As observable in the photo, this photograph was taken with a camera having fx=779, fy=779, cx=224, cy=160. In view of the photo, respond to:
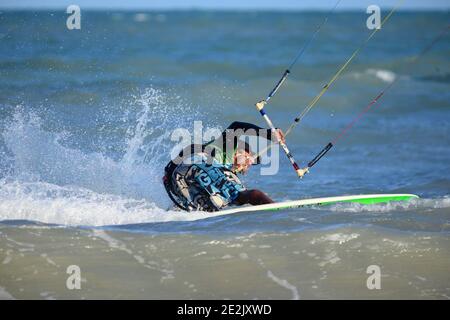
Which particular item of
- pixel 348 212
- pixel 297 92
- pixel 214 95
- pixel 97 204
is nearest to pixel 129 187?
pixel 97 204

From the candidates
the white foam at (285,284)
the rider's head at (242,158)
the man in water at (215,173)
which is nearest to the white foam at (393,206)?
the man in water at (215,173)

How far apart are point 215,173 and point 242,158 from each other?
35 centimetres

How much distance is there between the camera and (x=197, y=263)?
6828 millimetres

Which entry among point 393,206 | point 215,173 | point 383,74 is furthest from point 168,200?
point 383,74

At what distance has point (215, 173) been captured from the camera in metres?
7.99

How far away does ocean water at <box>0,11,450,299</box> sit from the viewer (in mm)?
6527

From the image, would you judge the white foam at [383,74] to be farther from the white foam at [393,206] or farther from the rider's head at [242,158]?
the rider's head at [242,158]

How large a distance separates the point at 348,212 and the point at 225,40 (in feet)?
91.8

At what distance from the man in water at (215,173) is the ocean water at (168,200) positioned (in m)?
0.20

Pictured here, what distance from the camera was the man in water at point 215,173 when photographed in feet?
26.2

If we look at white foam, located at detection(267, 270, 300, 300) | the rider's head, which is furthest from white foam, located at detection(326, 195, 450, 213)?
white foam, located at detection(267, 270, 300, 300)

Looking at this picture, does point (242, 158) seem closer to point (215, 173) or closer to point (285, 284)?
point (215, 173)

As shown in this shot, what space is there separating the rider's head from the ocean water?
523 millimetres

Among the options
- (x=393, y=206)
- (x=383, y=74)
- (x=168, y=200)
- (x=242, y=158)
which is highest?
(x=383, y=74)
